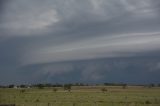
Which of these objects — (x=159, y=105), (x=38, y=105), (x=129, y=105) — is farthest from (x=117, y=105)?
(x=38, y=105)

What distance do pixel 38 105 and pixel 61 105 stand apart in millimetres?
3513

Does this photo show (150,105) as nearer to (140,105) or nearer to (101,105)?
(140,105)

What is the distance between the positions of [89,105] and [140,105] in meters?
7.17

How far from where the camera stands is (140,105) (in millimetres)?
59562

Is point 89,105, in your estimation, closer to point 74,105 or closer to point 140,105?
point 74,105

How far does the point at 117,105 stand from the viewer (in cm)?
5962

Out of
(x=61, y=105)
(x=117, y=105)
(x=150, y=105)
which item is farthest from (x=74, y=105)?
(x=150, y=105)

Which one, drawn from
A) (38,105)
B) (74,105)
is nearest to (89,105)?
(74,105)

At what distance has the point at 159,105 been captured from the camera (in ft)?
194

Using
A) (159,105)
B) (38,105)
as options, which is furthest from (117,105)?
(38,105)

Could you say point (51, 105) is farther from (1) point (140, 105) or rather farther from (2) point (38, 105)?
(1) point (140, 105)

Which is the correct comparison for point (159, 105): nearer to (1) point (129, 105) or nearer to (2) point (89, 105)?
(1) point (129, 105)

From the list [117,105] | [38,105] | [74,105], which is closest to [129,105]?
[117,105]

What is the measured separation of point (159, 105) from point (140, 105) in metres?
2.58
